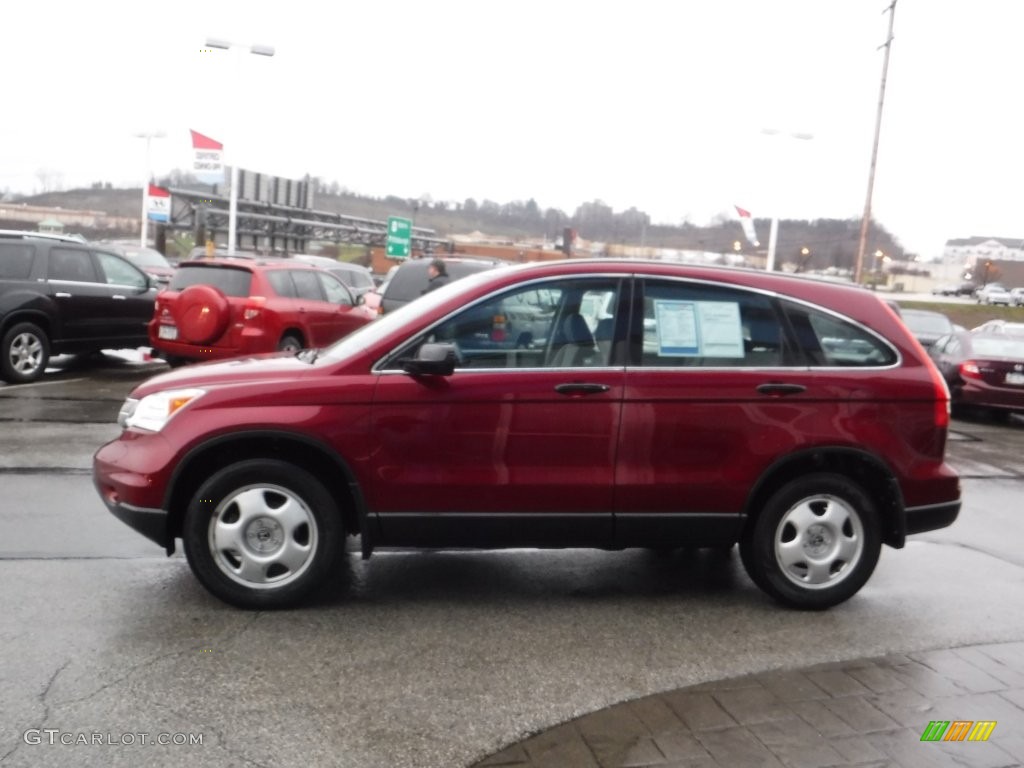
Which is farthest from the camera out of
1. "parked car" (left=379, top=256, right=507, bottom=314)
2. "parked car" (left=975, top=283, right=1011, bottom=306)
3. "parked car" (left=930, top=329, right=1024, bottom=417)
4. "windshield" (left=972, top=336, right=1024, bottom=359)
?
"parked car" (left=975, top=283, right=1011, bottom=306)

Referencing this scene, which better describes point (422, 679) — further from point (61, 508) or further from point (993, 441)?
point (993, 441)

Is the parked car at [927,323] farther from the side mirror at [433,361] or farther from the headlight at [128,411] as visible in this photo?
the headlight at [128,411]

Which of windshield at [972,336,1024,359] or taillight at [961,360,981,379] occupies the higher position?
windshield at [972,336,1024,359]

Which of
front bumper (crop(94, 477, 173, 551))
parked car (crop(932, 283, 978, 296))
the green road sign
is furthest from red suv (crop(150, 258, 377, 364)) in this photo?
parked car (crop(932, 283, 978, 296))

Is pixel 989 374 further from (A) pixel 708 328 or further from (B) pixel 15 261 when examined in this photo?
(B) pixel 15 261

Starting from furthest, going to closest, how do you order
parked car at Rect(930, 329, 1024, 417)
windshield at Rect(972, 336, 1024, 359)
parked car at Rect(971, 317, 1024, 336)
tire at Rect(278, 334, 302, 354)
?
parked car at Rect(971, 317, 1024, 336)
windshield at Rect(972, 336, 1024, 359)
parked car at Rect(930, 329, 1024, 417)
tire at Rect(278, 334, 302, 354)

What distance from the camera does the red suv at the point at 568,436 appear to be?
4.75m

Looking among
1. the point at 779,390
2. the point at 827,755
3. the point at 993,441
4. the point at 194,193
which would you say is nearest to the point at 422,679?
the point at 827,755

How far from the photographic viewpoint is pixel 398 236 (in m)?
33.0

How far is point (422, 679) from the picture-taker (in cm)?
413

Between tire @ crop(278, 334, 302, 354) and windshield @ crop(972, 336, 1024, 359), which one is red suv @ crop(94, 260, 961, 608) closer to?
tire @ crop(278, 334, 302, 354)

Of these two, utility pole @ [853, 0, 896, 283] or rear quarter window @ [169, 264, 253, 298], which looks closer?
rear quarter window @ [169, 264, 253, 298]

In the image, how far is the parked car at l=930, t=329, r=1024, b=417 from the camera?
13.7 meters

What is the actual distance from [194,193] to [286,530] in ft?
108
